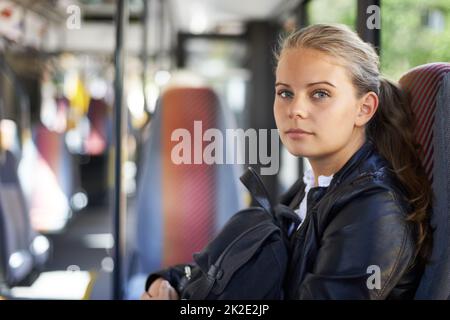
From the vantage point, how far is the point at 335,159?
0.93 meters

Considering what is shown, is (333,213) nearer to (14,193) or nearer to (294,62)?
(294,62)

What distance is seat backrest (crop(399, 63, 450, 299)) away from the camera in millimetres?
894

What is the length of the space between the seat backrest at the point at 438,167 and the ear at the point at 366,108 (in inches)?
3.9

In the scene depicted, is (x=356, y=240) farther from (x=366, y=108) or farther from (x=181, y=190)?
(x=181, y=190)

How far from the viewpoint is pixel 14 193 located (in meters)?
2.59

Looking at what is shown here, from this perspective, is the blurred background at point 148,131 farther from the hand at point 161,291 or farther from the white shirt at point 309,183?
the hand at point 161,291

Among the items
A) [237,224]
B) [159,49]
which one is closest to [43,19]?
[159,49]

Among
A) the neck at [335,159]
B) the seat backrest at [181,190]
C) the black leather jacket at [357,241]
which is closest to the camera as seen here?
the black leather jacket at [357,241]

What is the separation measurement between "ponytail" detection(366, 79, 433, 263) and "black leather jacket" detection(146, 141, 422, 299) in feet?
0.07

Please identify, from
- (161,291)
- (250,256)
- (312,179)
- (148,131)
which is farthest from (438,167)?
(148,131)

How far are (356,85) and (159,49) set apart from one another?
12.1ft

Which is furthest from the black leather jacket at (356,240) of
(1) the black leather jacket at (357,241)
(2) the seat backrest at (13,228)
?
(2) the seat backrest at (13,228)

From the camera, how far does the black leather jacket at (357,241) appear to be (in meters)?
0.82
